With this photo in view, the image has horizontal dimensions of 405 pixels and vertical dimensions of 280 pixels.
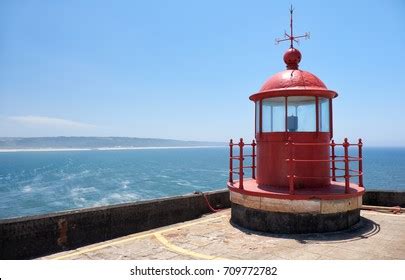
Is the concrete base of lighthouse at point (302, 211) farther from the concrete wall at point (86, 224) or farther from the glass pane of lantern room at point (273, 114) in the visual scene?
the concrete wall at point (86, 224)

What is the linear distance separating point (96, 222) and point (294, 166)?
15.5 feet

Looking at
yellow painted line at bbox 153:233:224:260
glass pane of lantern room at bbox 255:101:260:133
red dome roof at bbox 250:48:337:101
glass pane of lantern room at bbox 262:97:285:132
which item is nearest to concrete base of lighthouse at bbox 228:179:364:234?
glass pane of lantern room at bbox 262:97:285:132

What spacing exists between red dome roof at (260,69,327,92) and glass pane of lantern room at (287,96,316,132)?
31 cm

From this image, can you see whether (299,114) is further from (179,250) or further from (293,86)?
(179,250)

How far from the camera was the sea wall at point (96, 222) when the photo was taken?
652 centimetres

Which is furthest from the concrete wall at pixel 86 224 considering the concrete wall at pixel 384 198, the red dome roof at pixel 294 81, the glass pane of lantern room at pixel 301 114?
the concrete wall at pixel 384 198

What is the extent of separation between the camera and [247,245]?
6.64 metres

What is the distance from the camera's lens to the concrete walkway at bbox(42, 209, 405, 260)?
5996mm

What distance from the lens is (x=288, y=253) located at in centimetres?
606

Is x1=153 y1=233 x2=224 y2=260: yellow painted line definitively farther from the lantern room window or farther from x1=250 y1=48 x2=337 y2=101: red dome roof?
x1=250 y1=48 x2=337 y2=101: red dome roof

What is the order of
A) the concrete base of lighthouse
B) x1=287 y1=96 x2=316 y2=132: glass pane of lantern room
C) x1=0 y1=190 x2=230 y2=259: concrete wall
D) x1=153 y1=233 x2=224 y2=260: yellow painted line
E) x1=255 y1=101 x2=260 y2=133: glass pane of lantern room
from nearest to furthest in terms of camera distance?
x1=153 y1=233 x2=224 y2=260: yellow painted line < x1=0 y1=190 x2=230 y2=259: concrete wall < the concrete base of lighthouse < x1=287 y1=96 x2=316 y2=132: glass pane of lantern room < x1=255 y1=101 x2=260 y2=133: glass pane of lantern room
